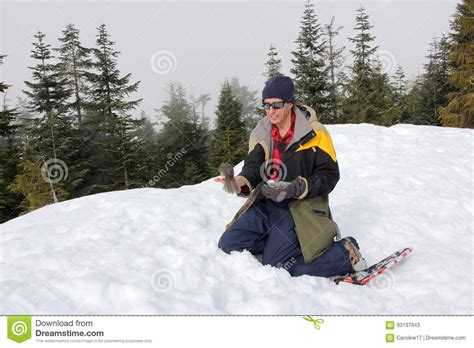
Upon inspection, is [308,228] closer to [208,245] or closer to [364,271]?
[364,271]

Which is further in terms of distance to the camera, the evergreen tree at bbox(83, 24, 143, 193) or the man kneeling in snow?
the evergreen tree at bbox(83, 24, 143, 193)

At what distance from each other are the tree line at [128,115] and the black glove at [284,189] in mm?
17535

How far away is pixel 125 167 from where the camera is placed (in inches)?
901

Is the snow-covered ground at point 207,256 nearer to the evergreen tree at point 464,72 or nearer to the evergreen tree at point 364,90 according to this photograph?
the evergreen tree at point 464,72

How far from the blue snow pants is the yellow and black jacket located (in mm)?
81

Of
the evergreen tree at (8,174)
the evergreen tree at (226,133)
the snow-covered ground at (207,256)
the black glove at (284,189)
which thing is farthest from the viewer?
the evergreen tree at (226,133)

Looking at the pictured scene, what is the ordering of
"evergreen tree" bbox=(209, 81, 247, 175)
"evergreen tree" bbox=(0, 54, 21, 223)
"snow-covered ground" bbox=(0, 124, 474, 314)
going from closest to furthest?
"snow-covered ground" bbox=(0, 124, 474, 314)
"evergreen tree" bbox=(0, 54, 21, 223)
"evergreen tree" bbox=(209, 81, 247, 175)

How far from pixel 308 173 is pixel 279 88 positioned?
0.84 metres

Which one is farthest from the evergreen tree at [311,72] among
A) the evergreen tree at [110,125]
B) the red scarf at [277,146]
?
the red scarf at [277,146]

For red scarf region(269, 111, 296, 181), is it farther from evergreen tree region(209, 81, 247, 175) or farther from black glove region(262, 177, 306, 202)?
evergreen tree region(209, 81, 247, 175)

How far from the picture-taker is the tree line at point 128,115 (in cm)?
1928
